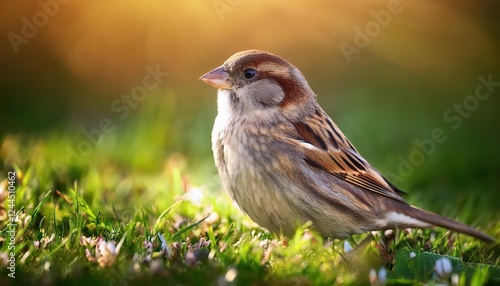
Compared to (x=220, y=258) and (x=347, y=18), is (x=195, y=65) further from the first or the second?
(x=220, y=258)

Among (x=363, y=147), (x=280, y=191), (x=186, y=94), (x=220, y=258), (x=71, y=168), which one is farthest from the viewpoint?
(x=186, y=94)

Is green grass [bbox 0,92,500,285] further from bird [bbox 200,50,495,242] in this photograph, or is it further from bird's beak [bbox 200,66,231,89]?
bird's beak [bbox 200,66,231,89]

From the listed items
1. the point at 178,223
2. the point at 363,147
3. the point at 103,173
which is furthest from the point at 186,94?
the point at 178,223

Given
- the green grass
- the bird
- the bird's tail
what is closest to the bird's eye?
the bird

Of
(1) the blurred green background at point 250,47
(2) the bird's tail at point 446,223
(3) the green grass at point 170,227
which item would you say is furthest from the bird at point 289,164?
(1) the blurred green background at point 250,47

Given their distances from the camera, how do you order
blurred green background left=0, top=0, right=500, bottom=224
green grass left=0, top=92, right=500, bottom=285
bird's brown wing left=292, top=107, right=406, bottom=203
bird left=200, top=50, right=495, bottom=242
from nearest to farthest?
green grass left=0, top=92, right=500, bottom=285
bird left=200, top=50, right=495, bottom=242
bird's brown wing left=292, top=107, right=406, bottom=203
blurred green background left=0, top=0, right=500, bottom=224

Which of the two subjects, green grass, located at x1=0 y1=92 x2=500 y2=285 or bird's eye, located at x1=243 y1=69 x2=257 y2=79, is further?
bird's eye, located at x1=243 y1=69 x2=257 y2=79

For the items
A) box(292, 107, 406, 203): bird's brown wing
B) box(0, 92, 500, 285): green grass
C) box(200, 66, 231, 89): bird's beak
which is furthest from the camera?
box(200, 66, 231, 89): bird's beak
